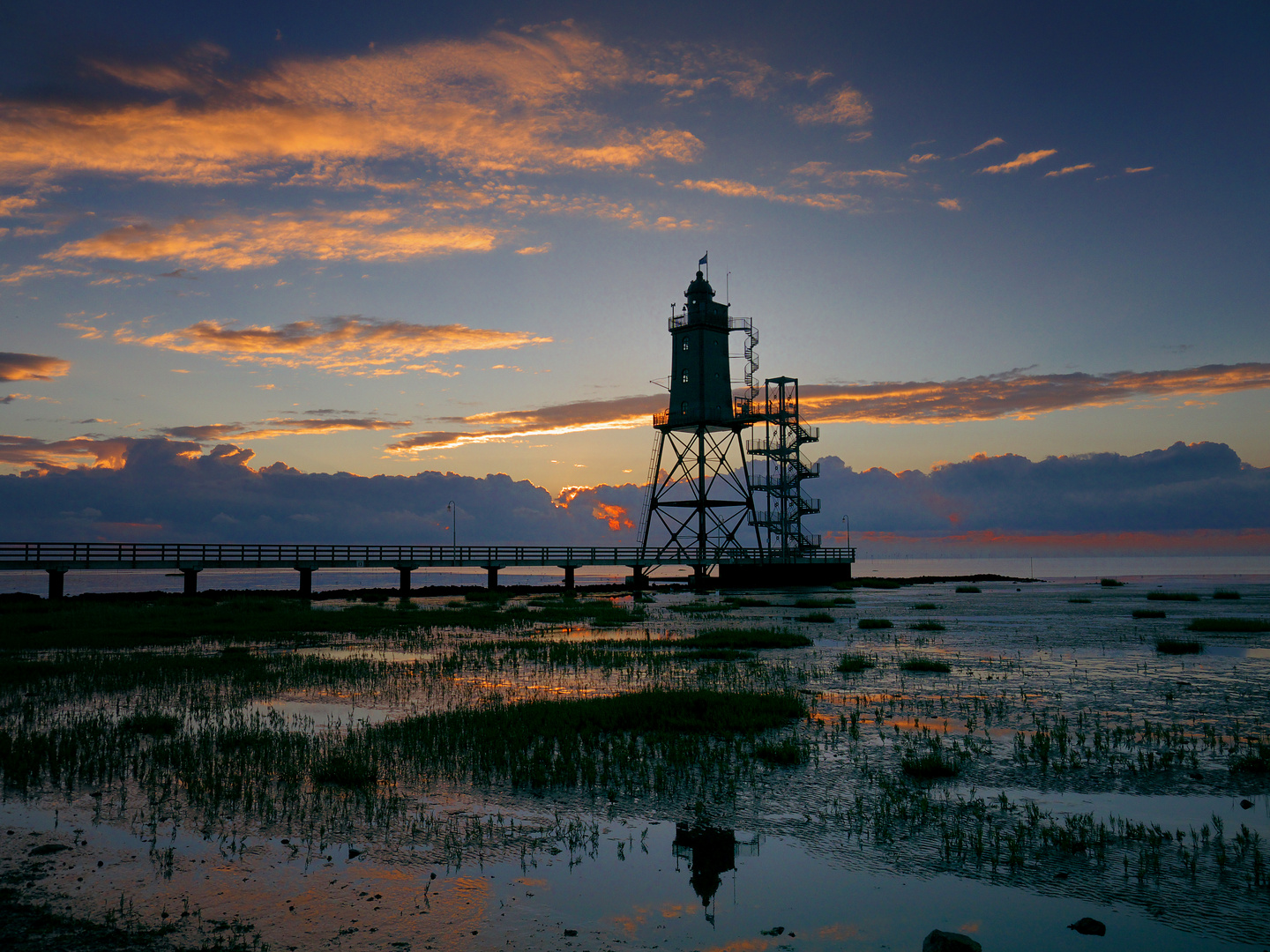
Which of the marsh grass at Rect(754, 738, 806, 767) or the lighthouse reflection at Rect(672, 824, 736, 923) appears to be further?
the marsh grass at Rect(754, 738, 806, 767)

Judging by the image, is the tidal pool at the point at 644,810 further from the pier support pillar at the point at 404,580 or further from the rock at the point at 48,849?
the pier support pillar at the point at 404,580

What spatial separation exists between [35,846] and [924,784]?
33.4 feet

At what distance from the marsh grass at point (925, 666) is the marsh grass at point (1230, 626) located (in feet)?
52.9

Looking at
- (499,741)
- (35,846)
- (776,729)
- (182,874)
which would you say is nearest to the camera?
(182,874)

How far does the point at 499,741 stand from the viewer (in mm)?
12695

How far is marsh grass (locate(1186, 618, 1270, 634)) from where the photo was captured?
29781 millimetres

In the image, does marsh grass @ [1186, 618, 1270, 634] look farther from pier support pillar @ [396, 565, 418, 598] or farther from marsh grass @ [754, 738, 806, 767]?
pier support pillar @ [396, 565, 418, 598]

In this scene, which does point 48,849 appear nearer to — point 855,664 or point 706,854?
point 706,854

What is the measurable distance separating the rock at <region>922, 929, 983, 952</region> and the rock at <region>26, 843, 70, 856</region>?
8390mm

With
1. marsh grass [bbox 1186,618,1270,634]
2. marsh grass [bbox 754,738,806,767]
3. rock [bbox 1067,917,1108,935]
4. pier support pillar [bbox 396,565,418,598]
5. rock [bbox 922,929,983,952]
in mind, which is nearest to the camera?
rock [bbox 922,929,983,952]

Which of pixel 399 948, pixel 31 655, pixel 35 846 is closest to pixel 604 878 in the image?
pixel 399 948

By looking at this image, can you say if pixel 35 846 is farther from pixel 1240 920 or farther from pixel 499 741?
pixel 1240 920

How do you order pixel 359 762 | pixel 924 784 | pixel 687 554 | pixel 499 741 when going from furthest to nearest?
pixel 687 554 < pixel 499 741 < pixel 359 762 < pixel 924 784

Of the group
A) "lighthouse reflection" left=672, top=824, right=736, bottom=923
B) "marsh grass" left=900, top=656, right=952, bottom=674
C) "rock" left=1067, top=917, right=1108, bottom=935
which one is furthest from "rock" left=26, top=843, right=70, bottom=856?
"marsh grass" left=900, top=656, right=952, bottom=674
